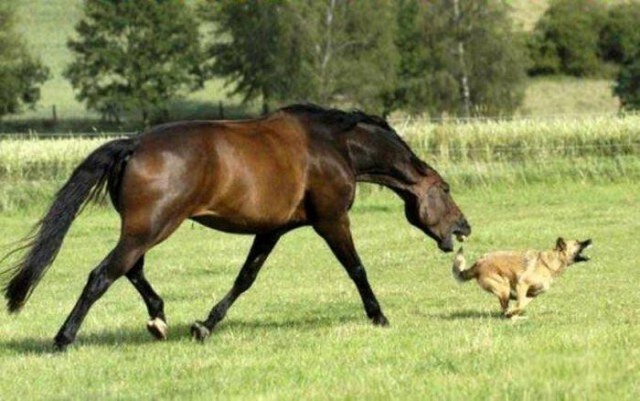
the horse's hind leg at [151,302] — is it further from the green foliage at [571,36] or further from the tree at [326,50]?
the green foliage at [571,36]

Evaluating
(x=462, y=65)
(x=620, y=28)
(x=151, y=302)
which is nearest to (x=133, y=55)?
(x=462, y=65)

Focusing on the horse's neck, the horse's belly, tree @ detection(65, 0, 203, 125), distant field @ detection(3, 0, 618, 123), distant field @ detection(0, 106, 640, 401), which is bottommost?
distant field @ detection(3, 0, 618, 123)

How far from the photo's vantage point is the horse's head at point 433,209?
11531 mm

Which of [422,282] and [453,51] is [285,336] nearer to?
[422,282]

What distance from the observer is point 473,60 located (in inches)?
2411

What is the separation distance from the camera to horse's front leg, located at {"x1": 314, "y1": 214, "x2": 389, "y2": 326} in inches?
425

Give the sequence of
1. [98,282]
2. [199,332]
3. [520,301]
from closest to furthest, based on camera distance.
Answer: [98,282]
[199,332]
[520,301]

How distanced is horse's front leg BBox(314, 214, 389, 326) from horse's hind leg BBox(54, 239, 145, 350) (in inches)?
74.9

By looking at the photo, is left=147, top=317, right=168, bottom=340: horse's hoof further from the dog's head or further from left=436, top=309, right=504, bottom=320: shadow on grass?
the dog's head

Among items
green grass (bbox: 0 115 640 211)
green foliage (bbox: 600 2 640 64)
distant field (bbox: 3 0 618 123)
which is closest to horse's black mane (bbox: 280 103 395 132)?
green grass (bbox: 0 115 640 211)

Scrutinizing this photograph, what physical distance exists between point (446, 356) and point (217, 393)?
1730mm

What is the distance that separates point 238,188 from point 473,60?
5227 centimetres

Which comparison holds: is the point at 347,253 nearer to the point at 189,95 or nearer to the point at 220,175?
the point at 220,175

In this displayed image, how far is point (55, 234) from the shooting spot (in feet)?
32.3
